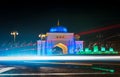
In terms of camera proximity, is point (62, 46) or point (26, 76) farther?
point (62, 46)

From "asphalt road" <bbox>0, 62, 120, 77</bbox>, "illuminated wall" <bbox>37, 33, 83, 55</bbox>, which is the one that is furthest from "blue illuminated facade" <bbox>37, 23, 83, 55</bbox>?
"asphalt road" <bbox>0, 62, 120, 77</bbox>

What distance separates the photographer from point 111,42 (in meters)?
105

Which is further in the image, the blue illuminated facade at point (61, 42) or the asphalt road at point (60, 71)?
the blue illuminated facade at point (61, 42)

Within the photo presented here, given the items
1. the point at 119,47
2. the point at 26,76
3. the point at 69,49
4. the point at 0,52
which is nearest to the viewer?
the point at 26,76

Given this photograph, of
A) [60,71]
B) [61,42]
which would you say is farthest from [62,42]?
[60,71]

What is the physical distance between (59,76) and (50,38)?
89.8 metres

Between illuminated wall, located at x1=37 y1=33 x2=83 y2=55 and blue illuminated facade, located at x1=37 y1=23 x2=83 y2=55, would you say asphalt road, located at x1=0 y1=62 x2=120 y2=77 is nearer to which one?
blue illuminated facade, located at x1=37 y1=23 x2=83 y2=55

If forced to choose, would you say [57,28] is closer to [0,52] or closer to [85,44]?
[85,44]

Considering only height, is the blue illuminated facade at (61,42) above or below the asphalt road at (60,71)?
above

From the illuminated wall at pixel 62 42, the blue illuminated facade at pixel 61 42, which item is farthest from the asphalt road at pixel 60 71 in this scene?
the illuminated wall at pixel 62 42

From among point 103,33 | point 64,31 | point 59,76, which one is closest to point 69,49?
point 64,31

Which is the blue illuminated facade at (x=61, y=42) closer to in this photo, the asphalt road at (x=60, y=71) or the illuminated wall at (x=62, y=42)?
the illuminated wall at (x=62, y=42)

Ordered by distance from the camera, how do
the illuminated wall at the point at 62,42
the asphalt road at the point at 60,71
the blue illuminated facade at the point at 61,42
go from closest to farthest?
the asphalt road at the point at 60,71 → the blue illuminated facade at the point at 61,42 → the illuminated wall at the point at 62,42

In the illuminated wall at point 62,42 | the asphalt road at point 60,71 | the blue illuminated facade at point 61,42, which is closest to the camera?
the asphalt road at point 60,71
